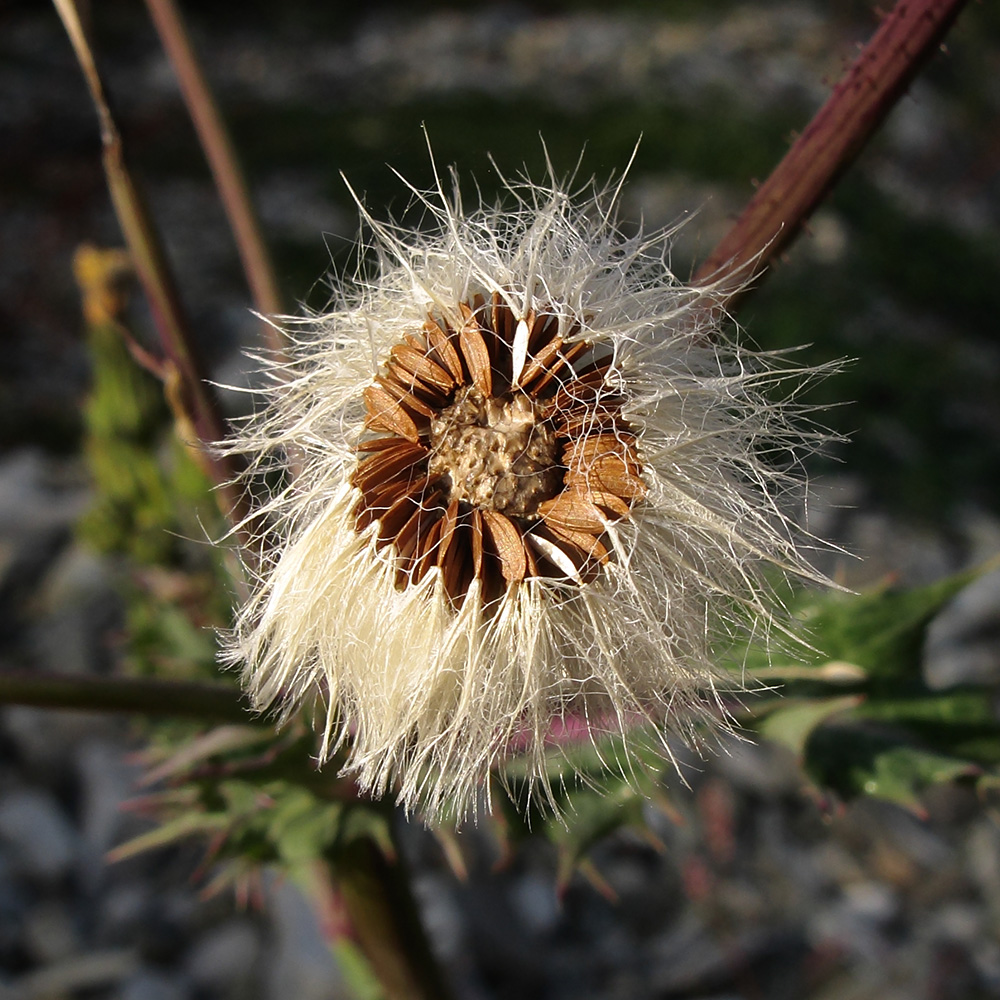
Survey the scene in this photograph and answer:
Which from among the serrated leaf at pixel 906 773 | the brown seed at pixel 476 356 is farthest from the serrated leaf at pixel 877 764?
the brown seed at pixel 476 356

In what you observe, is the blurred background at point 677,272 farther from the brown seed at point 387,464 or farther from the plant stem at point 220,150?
the brown seed at point 387,464

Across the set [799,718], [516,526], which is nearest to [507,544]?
[516,526]

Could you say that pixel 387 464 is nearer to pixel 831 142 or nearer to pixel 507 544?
pixel 507 544

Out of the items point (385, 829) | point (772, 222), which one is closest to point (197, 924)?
point (385, 829)

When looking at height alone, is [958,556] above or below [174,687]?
below

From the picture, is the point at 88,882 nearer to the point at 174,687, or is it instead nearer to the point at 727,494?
the point at 174,687
